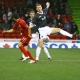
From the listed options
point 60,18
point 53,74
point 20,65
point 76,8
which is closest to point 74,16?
point 76,8

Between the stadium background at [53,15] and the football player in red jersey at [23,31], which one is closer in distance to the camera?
the football player in red jersey at [23,31]

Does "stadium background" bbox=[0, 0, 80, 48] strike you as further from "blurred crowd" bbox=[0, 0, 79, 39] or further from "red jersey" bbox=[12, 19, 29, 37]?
"red jersey" bbox=[12, 19, 29, 37]

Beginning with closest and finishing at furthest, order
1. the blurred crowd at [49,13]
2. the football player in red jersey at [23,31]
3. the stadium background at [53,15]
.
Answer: the football player in red jersey at [23,31] → the stadium background at [53,15] → the blurred crowd at [49,13]

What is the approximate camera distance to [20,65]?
1044 cm

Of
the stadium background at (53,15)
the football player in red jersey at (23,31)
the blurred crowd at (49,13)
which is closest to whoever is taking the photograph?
the football player in red jersey at (23,31)

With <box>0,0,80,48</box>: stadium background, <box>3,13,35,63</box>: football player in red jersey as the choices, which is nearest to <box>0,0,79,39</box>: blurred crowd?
<box>0,0,80,48</box>: stadium background

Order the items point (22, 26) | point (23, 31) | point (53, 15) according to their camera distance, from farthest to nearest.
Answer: point (53, 15), point (23, 31), point (22, 26)

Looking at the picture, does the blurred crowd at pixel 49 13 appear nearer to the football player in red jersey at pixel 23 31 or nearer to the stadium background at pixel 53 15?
the stadium background at pixel 53 15

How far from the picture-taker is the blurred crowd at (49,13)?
20859 mm

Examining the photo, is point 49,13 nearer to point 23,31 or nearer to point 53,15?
point 53,15

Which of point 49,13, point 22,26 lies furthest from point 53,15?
point 22,26

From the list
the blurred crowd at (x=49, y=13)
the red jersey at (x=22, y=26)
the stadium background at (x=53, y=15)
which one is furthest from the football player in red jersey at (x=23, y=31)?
the blurred crowd at (x=49, y=13)

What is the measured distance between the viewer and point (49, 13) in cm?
2227

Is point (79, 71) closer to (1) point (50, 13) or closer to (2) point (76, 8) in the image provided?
(1) point (50, 13)
